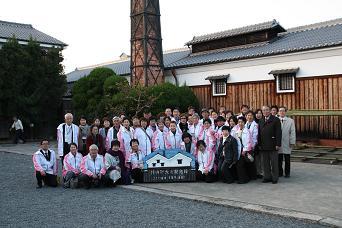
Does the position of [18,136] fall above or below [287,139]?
below

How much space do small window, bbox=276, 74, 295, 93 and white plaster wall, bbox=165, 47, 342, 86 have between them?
37 centimetres

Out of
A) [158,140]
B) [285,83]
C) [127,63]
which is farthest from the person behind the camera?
[127,63]

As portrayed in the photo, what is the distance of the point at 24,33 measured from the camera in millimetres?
28094

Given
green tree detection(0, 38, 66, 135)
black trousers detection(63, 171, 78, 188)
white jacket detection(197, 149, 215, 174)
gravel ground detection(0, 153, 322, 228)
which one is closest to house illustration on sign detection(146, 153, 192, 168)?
white jacket detection(197, 149, 215, 174)

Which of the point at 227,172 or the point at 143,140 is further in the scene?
the point at 143,140

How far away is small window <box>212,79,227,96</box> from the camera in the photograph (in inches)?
762

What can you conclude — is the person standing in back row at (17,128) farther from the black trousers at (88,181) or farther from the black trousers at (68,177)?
the black trousers at (88,181)

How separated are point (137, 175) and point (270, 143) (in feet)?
11.2

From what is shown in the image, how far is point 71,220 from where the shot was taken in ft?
20.3

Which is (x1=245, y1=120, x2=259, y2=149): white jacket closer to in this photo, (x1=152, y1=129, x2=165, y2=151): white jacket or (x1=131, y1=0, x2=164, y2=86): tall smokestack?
(x1=152, y1=129, x2=165, y2=151): white jacket

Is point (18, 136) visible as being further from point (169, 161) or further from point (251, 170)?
point (251, 170)

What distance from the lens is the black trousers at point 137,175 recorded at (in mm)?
9422

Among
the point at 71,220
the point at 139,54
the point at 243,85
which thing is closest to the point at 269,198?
the point at 71,220

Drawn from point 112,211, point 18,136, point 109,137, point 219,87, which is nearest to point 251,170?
point 109,137
